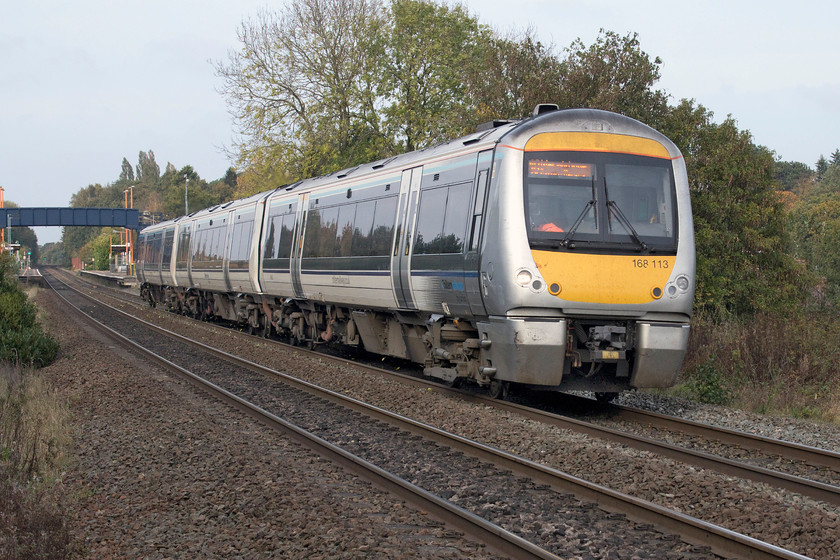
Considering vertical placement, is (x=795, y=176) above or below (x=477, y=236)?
above

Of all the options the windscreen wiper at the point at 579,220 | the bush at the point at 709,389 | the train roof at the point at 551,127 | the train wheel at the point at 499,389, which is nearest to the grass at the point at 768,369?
the bush at the point at 709,389

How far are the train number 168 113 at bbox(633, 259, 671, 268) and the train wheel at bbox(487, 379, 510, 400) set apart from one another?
225 cm

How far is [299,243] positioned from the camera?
53.9 feet

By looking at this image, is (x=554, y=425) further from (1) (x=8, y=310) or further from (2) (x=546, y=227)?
(1) (x=8, y=310)

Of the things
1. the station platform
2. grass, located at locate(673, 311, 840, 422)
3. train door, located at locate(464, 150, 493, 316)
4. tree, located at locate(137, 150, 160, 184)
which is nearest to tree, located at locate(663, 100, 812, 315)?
grass, located at locate(673, 311, 840, 422)

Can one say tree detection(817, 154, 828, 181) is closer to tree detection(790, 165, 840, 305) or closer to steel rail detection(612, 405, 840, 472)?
tree detection(790, 165, 840, 305)

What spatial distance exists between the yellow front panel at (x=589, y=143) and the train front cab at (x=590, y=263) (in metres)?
0.01

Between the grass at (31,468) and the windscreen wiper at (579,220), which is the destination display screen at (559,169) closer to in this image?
the windscreen wiper at (579,220)

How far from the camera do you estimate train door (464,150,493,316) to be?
9.62m

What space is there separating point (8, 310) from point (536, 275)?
13.8 m

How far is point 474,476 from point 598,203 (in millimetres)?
3786

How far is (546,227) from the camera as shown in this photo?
30.0 feet

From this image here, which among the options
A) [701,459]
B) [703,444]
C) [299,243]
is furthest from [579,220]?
[299,243]

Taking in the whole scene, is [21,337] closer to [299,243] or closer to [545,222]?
→ [299,243]
